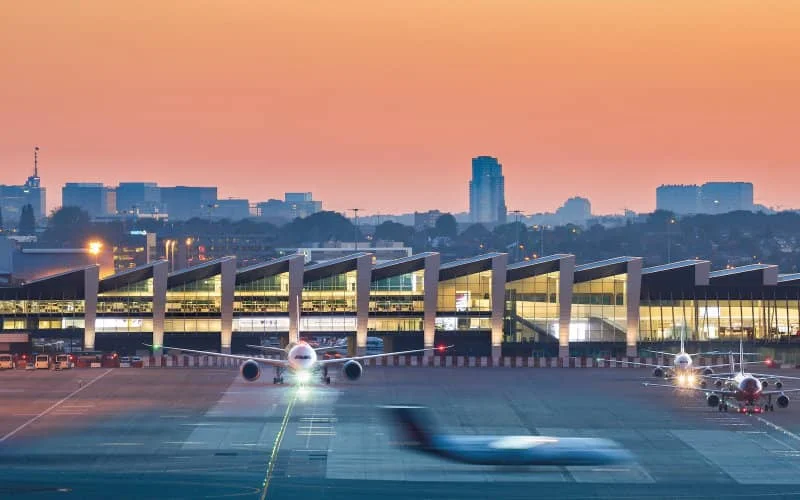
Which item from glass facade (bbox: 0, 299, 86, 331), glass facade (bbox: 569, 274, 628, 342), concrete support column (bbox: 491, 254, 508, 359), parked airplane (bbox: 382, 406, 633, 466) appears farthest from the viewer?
glass facade (bbox: 569, 274, 628, 342)

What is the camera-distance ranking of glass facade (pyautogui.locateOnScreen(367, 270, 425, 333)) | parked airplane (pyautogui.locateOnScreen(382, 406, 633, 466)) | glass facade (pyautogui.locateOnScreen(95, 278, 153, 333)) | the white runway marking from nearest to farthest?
parked airplane (pyautogui.locateOnScreen(382, 406, 633, 466)) < the white runway marking < glass facade (pyautogui.locateOnScreen(95, 278, 153, 333)) < glass facade (pyautogui.locateOnScreen(367, 270, 425, 333))

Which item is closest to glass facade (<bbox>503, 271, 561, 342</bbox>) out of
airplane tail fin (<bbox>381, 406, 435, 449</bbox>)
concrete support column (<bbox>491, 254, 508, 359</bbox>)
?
concrete support column (<bbox>491, 254, 508, 359</bbox>)

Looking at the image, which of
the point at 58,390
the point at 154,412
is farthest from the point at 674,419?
the point at 58,390

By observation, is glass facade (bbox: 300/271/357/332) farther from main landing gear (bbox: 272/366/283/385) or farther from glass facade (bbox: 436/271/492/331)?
main landing gear (bbox: 272/366/283/385)

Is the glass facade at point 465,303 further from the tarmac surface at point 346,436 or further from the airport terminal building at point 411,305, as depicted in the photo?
the tarmac surface at point 346,436

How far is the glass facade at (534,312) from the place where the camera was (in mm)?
148375

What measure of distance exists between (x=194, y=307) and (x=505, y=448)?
78644mm

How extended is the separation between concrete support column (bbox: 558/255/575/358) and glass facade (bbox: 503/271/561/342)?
608 mm

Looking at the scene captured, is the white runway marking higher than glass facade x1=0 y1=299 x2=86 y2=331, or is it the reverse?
glass facade x1=0 y1=299 x2=86 y2=331

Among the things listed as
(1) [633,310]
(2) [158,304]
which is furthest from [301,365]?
(1) [633,310]

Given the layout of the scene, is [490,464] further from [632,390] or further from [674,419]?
[632,390]

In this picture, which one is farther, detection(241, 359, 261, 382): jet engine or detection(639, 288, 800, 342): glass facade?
detection(639, 288, 800, 342): glass facade

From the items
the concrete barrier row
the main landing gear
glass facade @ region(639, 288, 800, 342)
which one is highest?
glass facade @ region(639, 288, 800, 342)

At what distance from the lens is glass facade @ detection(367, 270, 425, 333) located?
483 feet
